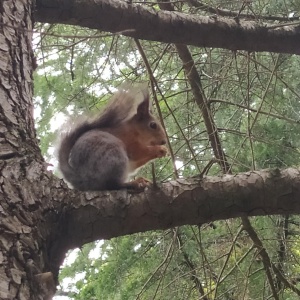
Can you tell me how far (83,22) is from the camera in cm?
232

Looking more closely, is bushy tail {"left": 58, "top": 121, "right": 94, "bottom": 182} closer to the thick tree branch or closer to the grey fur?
the grey fur

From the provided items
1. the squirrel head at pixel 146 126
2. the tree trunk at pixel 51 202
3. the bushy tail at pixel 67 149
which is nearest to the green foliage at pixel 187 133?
the squirrel head at pixel 146 126

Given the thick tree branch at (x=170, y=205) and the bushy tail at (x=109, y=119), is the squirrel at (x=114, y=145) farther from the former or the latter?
the thick tree branch at (x=170, y=205)

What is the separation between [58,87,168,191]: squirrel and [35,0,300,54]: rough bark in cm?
24

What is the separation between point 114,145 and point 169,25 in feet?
1.89

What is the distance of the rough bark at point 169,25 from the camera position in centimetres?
228

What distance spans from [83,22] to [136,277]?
1140 mm

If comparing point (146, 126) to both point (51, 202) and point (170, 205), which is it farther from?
point (51, 202)

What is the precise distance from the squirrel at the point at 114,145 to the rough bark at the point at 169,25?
0.80 ft

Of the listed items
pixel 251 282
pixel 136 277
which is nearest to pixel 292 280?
pixel 251 282

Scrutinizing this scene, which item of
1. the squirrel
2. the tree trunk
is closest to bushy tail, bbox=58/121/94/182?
the squirrel

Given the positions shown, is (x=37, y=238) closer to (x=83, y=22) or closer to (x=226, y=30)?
(x=83, y=22)

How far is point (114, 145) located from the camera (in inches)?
82.4

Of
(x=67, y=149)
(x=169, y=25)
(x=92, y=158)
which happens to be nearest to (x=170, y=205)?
(x=92, y=158)
